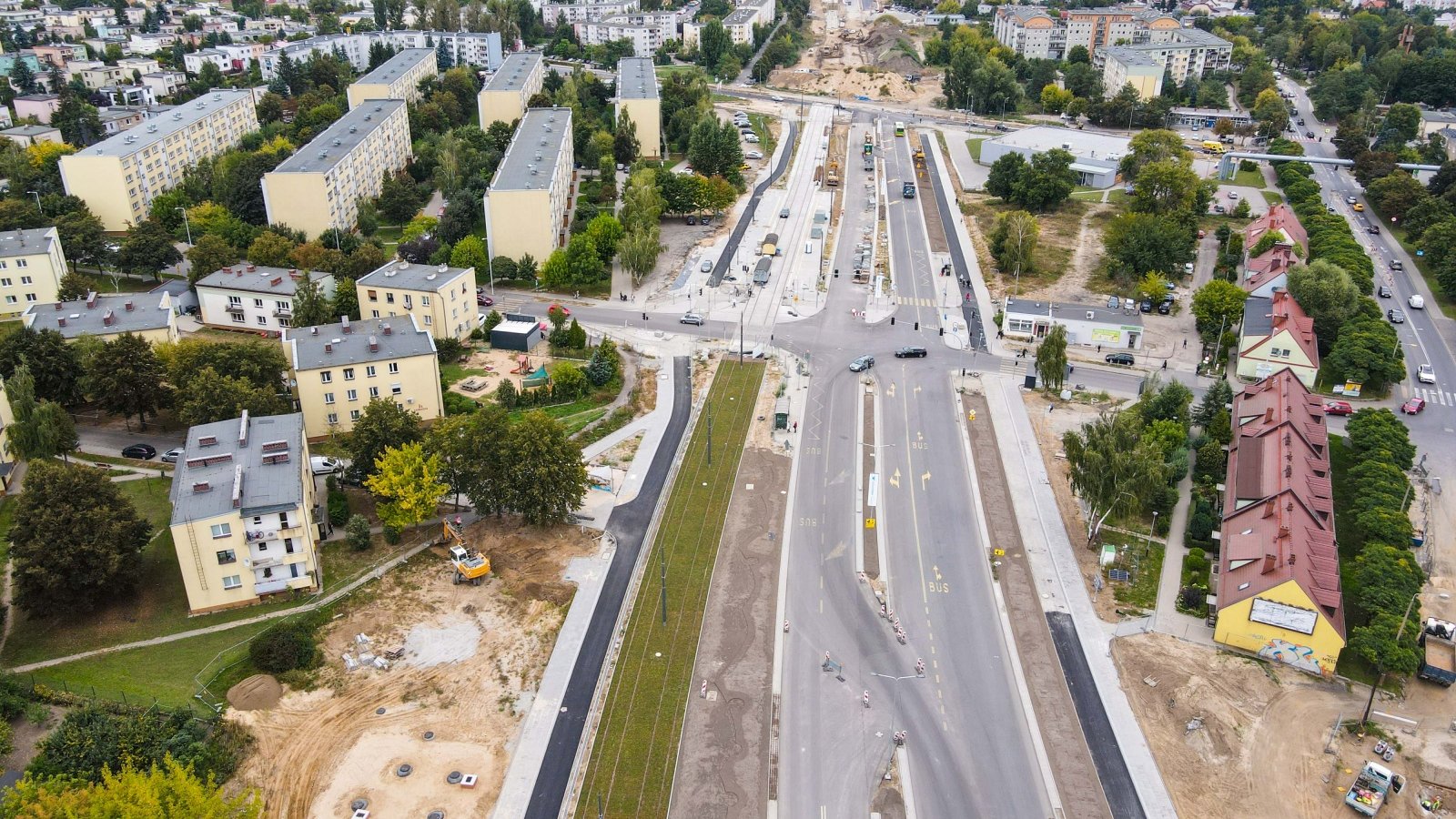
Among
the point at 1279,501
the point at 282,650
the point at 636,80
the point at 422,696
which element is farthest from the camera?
the point at 636,80

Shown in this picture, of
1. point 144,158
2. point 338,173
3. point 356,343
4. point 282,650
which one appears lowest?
point 282,650

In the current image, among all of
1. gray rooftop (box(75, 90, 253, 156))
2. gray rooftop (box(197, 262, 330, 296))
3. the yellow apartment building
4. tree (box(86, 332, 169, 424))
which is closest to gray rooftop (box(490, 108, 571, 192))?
gray rooftop (box(197, 262, 330, 296))

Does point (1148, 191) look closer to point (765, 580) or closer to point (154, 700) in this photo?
point (765, 580)

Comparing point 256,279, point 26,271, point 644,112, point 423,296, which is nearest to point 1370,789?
point 423,296

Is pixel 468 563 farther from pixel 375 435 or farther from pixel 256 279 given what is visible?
pixel 256 279

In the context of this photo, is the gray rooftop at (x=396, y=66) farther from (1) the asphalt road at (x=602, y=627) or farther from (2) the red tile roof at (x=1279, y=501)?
(2) the red tile roof at (x=1279, y=501)

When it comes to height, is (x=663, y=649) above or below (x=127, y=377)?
below

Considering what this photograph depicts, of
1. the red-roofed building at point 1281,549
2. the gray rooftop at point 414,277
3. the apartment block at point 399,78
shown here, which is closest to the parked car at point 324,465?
the gray rooftop at point 414,277
